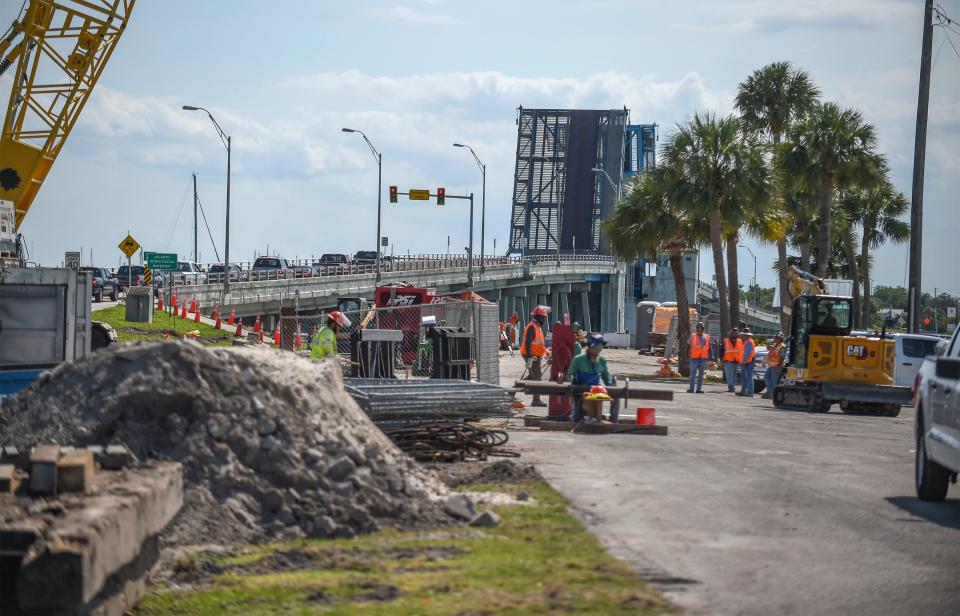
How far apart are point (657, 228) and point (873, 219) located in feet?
84.9

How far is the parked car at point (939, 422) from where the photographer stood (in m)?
11.2

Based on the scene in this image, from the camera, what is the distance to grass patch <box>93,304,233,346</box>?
125ft

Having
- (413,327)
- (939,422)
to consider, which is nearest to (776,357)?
(413,327)

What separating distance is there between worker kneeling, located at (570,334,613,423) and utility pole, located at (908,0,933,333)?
17.1m

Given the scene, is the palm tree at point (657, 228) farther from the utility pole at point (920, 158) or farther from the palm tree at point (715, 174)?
the utility pole at point (920, 158)

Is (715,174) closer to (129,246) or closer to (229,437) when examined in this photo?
(129,246)

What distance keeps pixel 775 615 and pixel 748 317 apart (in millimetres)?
113949

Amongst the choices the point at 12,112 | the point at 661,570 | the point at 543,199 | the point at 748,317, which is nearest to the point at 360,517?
the point at 661,570

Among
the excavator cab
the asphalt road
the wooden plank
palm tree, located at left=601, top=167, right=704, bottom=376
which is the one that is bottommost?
the asphalt road

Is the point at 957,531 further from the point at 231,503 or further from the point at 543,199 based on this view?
the point at 543,199

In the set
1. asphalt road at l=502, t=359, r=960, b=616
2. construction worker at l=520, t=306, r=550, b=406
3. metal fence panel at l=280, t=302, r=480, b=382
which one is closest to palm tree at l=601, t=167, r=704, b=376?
metal fence panel at l=280, t=302, r=480, b=382

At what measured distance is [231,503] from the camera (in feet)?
31.6

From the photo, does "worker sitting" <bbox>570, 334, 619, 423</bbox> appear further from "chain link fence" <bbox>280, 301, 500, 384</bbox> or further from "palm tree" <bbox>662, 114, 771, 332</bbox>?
"palm tree" <bbox>662, 114, 771, 332</bbox>

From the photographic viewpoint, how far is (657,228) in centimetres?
4794
